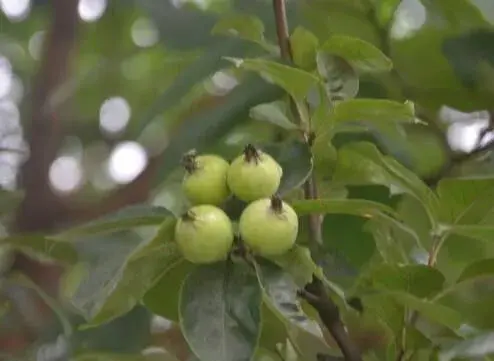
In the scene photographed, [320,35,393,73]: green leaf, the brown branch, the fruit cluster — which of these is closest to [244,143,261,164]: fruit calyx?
the fruit cluster

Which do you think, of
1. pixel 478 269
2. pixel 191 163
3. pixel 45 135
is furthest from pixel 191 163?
pixel 45 135

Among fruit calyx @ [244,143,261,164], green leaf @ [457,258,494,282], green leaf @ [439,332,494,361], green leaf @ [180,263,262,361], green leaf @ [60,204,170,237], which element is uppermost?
fruit calyx @ [244,143,261,164]

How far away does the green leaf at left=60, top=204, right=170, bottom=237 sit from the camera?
1.79 ft

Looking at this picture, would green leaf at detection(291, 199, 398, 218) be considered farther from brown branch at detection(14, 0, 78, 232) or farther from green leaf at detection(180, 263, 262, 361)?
brown branch at detection(14, 0, 78, 232)

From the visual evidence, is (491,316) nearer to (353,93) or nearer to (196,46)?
(353,93)

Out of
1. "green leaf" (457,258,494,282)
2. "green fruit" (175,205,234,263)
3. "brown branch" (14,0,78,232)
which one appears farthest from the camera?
"brown branch" (14,0,78,232)

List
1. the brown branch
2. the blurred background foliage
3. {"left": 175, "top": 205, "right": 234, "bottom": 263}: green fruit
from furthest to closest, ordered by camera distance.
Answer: the brown branch < the blurred background foliage < {"left": 175, "top": 205, "right": 234, "bottom": 263}: green fruit

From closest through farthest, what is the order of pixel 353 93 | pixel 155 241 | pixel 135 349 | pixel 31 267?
pixel 155 241, pixel 353 93, pixel 135 349, pixel 31 267

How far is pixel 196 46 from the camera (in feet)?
2.85

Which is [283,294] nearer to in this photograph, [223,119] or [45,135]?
[223,119]

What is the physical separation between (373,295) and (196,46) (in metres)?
0.37

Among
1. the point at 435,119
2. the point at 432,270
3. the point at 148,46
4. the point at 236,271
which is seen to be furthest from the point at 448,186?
the point at 148,46

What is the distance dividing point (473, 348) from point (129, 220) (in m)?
0.22

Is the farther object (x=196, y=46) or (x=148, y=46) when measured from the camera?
(x=148, y=46)
